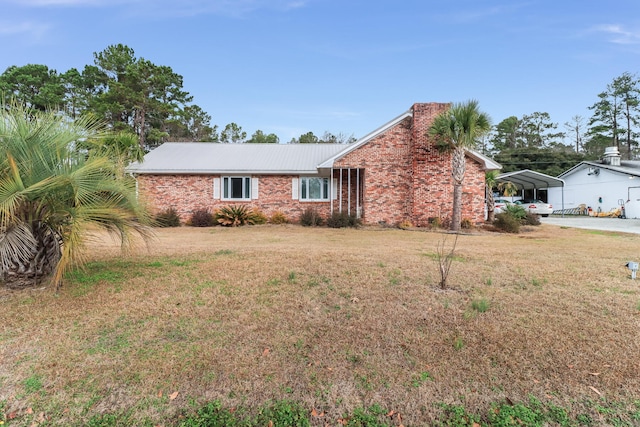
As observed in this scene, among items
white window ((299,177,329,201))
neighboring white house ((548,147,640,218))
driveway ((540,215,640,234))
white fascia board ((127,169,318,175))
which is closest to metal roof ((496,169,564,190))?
neighboring white house ((548,147,640,218))

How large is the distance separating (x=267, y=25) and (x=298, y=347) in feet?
48.0

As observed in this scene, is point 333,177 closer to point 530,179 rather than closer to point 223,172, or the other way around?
point 223,172

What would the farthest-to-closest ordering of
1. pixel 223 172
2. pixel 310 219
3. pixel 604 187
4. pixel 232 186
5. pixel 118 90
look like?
pixel 604 187
pixel 118 90
pixel 232 186
pixel 223 172
pixel 310 219

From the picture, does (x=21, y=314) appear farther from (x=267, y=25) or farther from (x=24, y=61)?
(x=24, y=61)

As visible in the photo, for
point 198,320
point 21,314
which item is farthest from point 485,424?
point 21,314

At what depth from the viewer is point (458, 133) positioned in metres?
13.1

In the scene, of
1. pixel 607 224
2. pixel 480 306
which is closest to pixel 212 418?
pixel 480 306

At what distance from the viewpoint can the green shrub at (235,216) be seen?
603 inches

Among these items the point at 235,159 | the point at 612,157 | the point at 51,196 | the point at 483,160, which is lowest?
the point at 51,196

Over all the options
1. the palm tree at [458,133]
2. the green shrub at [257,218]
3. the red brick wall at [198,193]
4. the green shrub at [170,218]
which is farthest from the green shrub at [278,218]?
the palm tree at [458,133]

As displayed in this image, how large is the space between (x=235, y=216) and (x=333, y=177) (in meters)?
5.27

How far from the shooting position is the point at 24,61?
30.5 meters

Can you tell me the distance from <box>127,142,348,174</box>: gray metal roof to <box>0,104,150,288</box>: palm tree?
1156cm

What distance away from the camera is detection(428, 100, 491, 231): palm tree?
1279cm
